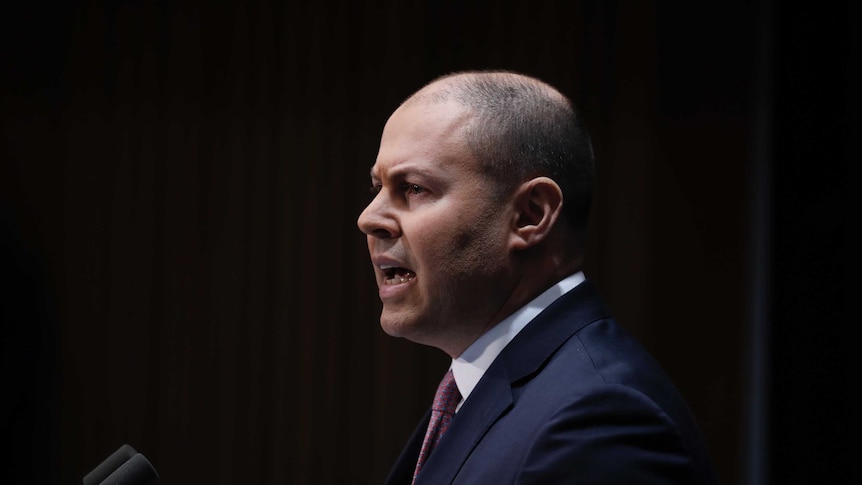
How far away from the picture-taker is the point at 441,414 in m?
1.46

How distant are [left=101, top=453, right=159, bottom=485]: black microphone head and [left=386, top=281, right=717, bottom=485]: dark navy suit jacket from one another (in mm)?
380

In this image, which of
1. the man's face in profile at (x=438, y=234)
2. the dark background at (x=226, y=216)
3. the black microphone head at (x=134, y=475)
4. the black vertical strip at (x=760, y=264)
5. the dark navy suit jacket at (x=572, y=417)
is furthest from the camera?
the dark background at (x=226, y=216)

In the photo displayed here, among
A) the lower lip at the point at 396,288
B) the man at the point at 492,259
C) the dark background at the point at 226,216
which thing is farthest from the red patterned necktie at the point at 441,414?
the dark background at the point at 226,216

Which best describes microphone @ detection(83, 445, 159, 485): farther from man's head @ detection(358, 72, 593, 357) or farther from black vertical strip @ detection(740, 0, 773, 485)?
black vertical strip @ detection(740, 0, 773, 485)

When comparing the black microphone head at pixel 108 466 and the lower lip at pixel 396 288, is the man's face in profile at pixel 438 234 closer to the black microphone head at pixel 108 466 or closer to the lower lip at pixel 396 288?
the lower lip at pixel 396 288

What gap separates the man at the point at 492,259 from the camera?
1.28 m

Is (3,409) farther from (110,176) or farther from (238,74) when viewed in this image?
(238,74)

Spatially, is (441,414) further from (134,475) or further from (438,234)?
(134,475)

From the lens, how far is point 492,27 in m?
2.87

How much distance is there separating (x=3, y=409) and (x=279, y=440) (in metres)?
0.86

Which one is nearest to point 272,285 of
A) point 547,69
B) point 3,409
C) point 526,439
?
point 3,409

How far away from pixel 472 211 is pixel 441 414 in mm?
339

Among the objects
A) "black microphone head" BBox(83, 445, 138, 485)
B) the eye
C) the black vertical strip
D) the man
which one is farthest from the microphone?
the black vertical strip

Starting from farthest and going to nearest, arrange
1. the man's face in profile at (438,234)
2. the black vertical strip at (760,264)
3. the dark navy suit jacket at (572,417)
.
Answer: the black vertical strip at (760,264), the man's face in profile at (438,234), the dark navy suit jacket at (572,417)
